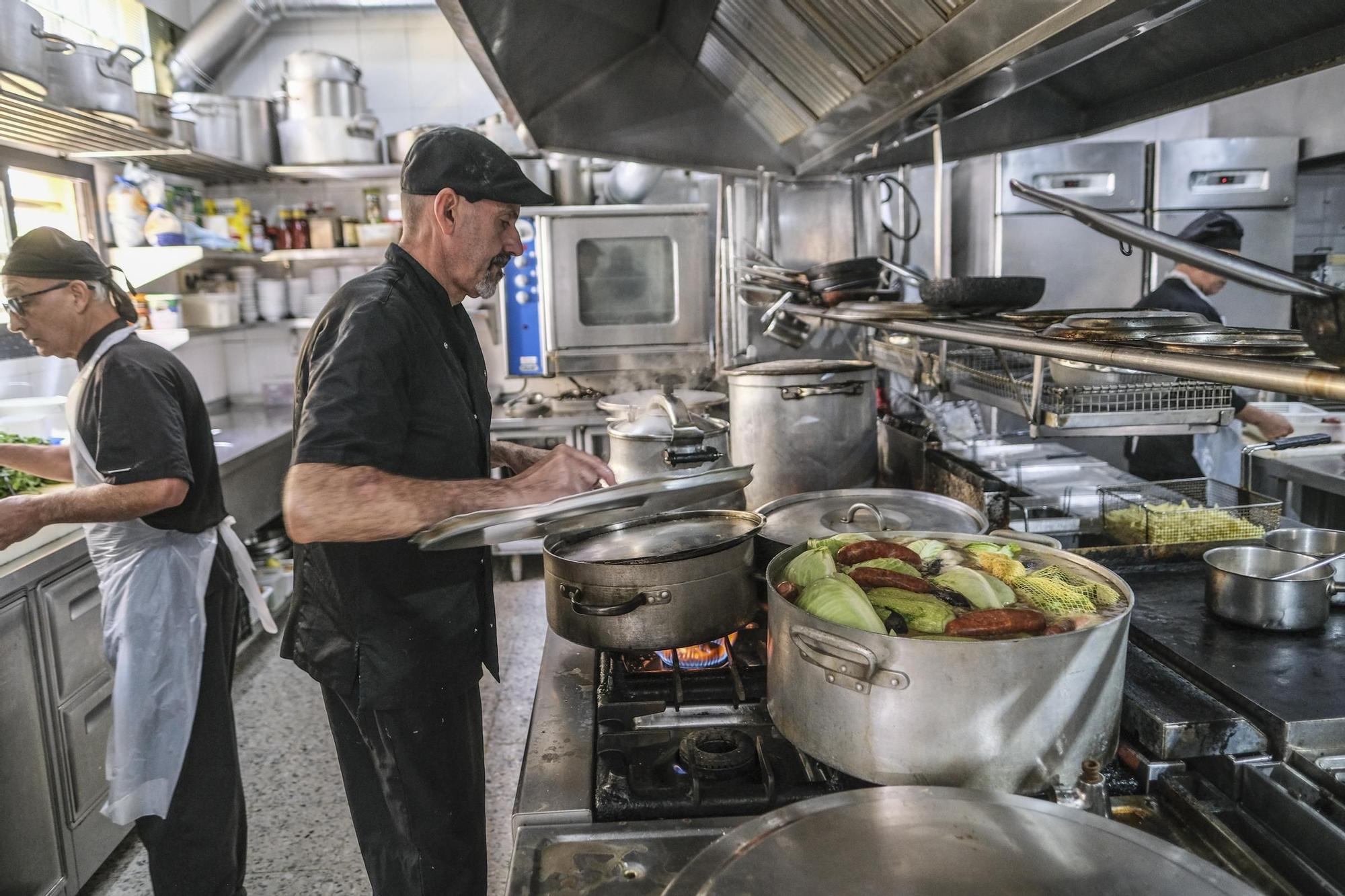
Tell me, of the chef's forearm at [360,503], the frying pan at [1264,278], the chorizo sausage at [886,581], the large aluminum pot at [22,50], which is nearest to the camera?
the frying pan at [1264,278]

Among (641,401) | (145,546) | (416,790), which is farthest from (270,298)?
(416,790)

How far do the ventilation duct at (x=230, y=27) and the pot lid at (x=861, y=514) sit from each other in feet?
13.5

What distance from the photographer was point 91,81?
288cm

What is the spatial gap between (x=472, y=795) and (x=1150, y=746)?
1.16 meters

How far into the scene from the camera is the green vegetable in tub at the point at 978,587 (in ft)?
3.75

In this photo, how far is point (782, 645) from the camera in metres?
1.10

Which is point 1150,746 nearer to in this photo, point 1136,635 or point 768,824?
point 1136,635

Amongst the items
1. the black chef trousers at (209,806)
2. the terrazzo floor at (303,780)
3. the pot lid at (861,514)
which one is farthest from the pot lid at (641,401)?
the black chef trousers at (209,806)

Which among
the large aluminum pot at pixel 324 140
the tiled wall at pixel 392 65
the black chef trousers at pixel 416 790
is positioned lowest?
the black chef trousers at pixel 416 790

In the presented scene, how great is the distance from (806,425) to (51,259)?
189 centimetres

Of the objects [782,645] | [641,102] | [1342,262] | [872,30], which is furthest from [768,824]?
[1342,262]

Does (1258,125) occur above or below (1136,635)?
above

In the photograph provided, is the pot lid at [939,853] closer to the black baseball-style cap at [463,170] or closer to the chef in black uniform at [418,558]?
the chef in black uniform at [418,558]

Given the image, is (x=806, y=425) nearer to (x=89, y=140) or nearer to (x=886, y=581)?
(x=886, y=581)
